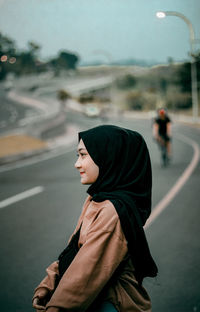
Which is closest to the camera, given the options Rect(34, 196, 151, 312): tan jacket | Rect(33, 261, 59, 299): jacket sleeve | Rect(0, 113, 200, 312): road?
Rect(34, 196, 151, 312): tan jacket

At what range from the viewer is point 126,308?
1935 mm

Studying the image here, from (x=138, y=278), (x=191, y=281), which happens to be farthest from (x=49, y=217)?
(x=138, y=278)

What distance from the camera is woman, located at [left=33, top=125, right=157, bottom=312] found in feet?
5.91

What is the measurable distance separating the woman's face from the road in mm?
1063

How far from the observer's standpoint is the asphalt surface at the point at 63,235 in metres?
3.89

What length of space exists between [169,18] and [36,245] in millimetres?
3571

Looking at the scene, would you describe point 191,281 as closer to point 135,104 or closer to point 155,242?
point 155,242

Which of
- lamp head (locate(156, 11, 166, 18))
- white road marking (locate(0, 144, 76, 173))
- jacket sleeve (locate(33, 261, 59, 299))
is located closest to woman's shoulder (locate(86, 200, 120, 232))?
jacket sleeve (locate(33, 261, 59, 299))

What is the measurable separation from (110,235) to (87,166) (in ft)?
A: 1.36

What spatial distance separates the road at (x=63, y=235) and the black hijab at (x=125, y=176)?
2.60 ft

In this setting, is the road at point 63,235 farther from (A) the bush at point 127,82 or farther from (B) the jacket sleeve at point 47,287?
(A) the bush at point 127,82

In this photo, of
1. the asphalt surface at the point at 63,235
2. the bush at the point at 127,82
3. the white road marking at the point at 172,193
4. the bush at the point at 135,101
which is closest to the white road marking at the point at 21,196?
the asphalt surface at the point at 63,235

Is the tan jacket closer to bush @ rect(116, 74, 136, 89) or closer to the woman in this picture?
the woman

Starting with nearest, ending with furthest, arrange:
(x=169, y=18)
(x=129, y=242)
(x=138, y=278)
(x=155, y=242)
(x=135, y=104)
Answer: (x=129, y=242), (x=138, y=278), (x=169, y=18), (x=155, y=242), (x=135, y=104)
